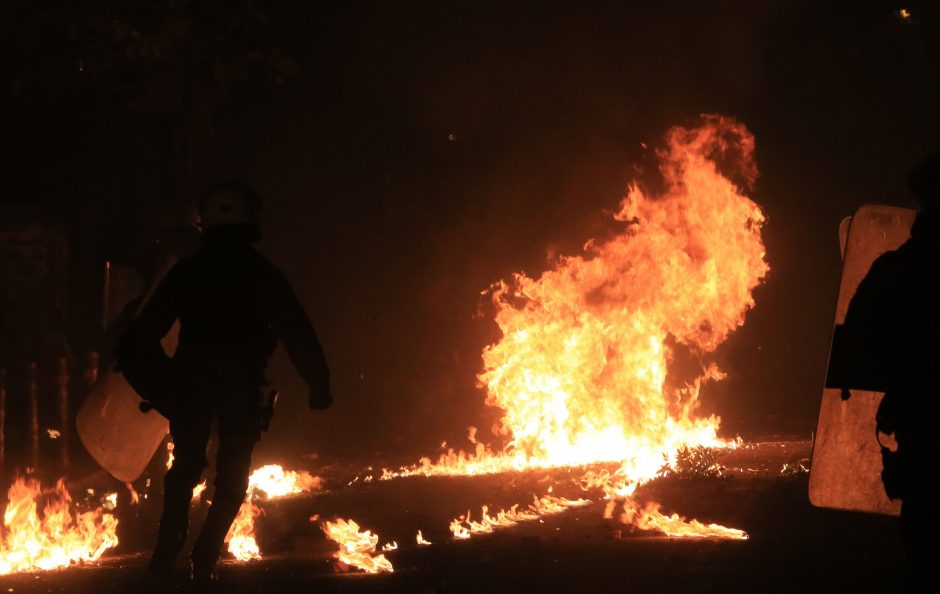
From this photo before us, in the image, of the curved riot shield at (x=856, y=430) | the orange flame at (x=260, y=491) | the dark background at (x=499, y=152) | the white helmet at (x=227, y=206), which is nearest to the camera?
the curved riot shield at (x=856, y=430)

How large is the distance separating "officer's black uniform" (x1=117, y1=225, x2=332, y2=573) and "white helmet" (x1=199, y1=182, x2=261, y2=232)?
0.05 metres

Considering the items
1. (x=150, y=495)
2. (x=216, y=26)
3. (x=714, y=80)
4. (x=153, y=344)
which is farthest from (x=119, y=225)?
(x=714, y=80)

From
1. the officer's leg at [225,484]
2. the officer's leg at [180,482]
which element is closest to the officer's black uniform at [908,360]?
the officer's leg at [225,484]

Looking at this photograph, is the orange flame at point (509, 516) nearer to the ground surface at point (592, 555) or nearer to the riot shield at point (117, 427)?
the ground surface at point (592, 555)

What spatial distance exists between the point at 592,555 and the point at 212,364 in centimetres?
265

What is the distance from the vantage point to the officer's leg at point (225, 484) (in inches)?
209

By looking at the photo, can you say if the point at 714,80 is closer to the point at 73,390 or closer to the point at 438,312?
the point at 438,312

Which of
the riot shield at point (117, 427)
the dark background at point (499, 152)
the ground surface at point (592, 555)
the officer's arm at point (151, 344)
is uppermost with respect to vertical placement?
the dark background at point (499, 152)

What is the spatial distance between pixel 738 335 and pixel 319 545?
1204cm

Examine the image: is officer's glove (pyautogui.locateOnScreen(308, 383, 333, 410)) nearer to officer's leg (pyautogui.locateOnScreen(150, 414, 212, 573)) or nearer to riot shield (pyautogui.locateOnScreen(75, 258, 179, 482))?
officer's leg (pyautogui.locateOnScreen(150, 414, 212, 573))

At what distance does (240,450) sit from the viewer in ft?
17.5

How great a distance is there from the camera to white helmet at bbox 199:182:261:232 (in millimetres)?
5414

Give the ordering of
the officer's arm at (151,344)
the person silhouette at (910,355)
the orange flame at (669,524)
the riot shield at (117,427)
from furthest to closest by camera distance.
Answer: the orange flame at (669,524), the riot shield at (117,427), the officer's arm at (151,344), the person silhouette at (910,355)

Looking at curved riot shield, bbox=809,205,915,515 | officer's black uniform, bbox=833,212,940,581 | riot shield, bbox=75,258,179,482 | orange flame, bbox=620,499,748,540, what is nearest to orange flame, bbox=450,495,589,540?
orange flame, bbox=620,499,748,540
